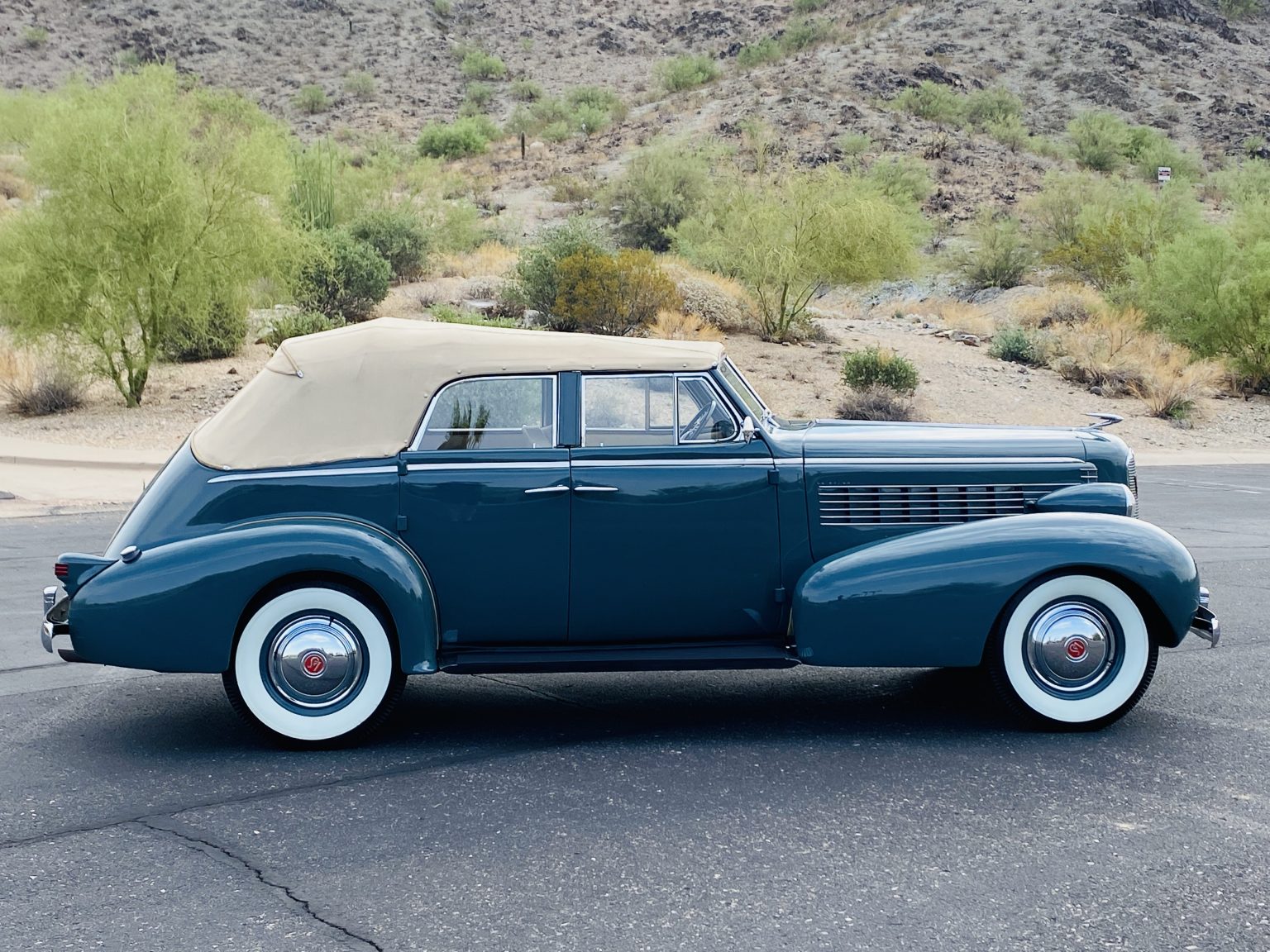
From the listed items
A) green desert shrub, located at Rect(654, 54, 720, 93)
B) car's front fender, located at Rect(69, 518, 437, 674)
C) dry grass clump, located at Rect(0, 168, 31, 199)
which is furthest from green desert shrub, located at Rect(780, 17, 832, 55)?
car's front fender, located at Rect(69, 518, 437, 674)

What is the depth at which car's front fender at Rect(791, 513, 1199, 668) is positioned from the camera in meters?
5.81

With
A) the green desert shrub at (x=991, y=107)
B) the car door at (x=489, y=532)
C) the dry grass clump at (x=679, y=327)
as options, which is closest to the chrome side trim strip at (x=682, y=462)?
the car door at (x=489, y=532)

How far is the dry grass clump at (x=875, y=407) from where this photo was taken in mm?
22031

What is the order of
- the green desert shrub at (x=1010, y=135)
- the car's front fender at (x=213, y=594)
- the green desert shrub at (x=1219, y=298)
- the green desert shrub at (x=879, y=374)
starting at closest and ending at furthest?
the car's front fender at (x=213, y=594) < the green desert shrub at (x=879, y=374) < the green desert shrub at (x=1219, y=298) < the green desert shrub at (x=1010, y=135)

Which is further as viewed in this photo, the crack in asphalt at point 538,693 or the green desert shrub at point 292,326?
the green desert shrub at point 292,326

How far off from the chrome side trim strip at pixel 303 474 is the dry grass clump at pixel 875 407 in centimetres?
1633

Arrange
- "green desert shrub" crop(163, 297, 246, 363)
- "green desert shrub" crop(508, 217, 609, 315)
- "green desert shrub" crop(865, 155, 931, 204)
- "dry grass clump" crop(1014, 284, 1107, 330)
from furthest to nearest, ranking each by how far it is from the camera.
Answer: "green desert shrub" crop(865, 155, 931, 204) → "dry grass clump" crop(1014, 284, 1107, 330) → "green desert shrub" crop(508, 217, 609, 315) → "green desert shrub" crop(163, 297, 246, 363)

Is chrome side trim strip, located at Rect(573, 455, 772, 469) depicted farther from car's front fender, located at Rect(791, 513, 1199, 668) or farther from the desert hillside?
the desert hillside

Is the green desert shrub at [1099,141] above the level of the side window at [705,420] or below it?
above

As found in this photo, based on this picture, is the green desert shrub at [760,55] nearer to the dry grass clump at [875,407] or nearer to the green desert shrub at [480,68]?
the green desert shrub at [480,68]

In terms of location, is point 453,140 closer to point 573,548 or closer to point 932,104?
point 932,104

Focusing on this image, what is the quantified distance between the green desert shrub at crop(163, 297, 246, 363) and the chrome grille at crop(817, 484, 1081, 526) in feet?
57.6

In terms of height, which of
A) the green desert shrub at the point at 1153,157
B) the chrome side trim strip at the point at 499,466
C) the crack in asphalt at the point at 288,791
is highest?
the green desert shrub at the point at 1153,157

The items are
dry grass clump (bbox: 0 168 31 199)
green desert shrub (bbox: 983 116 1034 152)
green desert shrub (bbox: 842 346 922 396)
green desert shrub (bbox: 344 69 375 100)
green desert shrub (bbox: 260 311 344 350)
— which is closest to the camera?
green desert shrub (bbox: 842 346 922 396)
